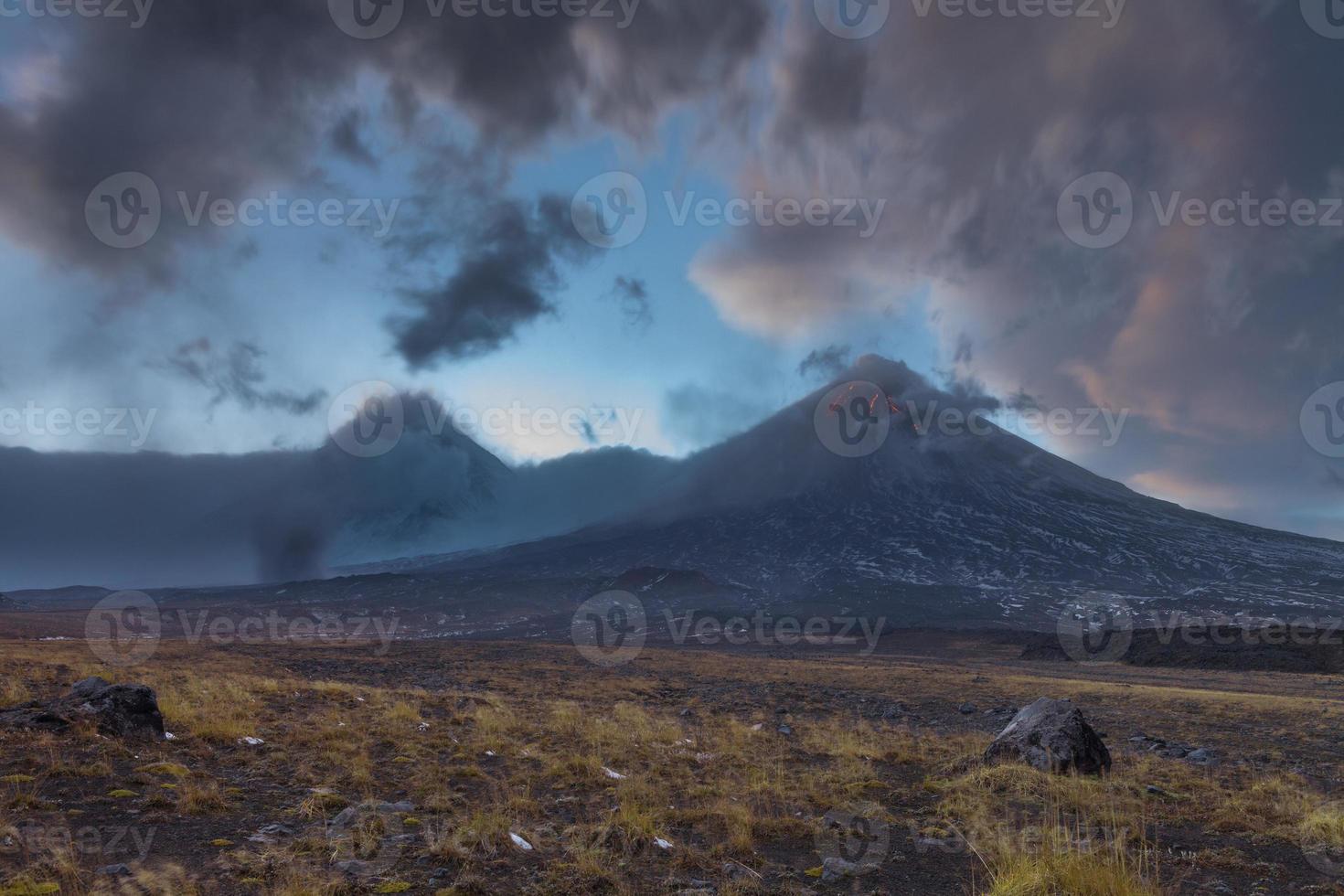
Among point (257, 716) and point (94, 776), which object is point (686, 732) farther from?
point (94, 776)

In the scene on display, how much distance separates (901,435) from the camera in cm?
18875
